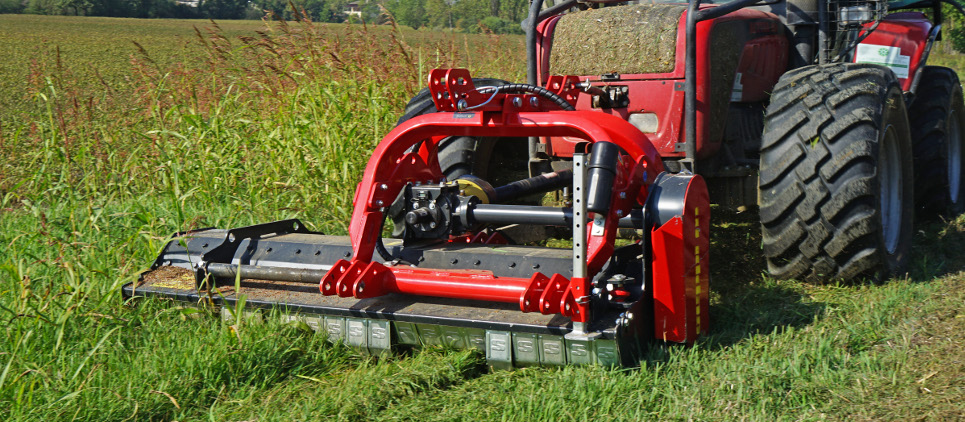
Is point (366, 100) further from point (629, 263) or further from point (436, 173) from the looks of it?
point (629, 263)

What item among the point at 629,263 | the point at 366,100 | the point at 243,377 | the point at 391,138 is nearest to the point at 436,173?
the point at 391,138

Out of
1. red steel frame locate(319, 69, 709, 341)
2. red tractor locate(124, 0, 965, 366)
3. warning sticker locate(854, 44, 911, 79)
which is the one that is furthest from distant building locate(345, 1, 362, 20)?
warning sticker locate(854, 44, 911, 79)

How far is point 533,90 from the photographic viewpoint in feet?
12.5

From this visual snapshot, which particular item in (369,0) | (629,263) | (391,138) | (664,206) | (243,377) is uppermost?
(369,0)

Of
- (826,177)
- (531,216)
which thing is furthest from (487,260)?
(826,177)

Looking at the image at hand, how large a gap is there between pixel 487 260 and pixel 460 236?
0.44m

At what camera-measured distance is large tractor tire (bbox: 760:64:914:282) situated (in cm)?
383

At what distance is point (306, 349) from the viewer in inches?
134

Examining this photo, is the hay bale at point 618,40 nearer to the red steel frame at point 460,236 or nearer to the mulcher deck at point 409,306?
the red steel frame at point 460,236

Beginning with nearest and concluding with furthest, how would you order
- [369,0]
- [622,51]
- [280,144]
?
[622,51], [280,144], [369,0]

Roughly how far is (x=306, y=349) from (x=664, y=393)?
145cm

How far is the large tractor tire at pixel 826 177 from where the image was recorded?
383 cm

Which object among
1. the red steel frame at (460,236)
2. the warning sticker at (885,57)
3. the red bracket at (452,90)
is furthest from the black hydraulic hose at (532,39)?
the warning sticker at (885,57)

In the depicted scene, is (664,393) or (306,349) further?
(306,349)
